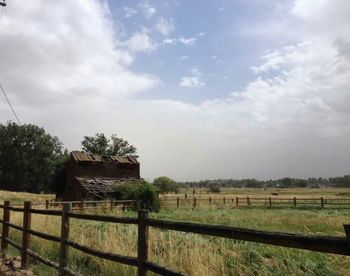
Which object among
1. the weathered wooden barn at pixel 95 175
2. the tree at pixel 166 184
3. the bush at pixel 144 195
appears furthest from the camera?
the tree at pixel 166 184

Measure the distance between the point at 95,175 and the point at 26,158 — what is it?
44.3 metres

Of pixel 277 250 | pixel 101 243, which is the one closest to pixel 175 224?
pixel 101 243

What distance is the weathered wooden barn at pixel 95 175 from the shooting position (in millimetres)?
44656

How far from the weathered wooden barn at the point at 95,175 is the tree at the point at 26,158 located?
3690 cm

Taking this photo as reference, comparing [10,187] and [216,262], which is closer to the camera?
[216,262]

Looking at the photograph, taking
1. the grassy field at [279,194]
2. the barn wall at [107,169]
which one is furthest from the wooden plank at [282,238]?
the grassy field at [279,194]

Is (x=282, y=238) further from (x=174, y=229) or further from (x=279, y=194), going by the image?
(x=279, y=194)

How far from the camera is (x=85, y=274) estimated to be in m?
8.15

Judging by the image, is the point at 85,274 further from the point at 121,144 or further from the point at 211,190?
the point at 211,190

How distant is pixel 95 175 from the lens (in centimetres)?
4816

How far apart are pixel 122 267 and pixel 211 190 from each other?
122243mm

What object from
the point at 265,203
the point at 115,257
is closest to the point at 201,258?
the point at 115,257

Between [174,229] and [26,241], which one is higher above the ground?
[174,229]

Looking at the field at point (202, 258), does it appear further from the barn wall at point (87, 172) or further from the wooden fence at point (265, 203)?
the barn wall at point (87, 172)
